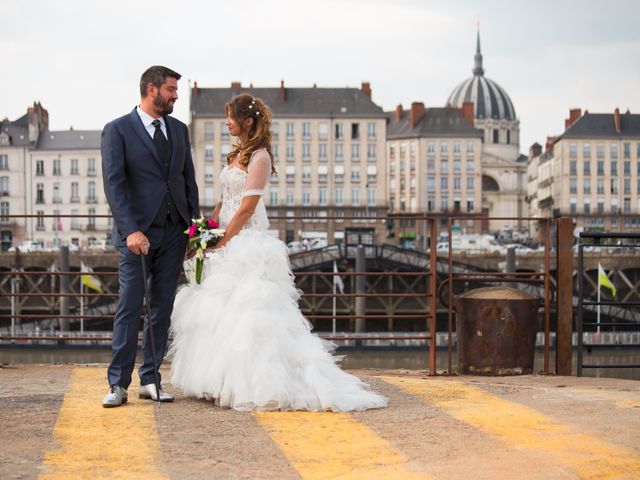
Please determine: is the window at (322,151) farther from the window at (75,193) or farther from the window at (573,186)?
the window at (573,186)

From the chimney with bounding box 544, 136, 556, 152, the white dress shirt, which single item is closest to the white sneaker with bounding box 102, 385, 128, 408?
the white dress shirt

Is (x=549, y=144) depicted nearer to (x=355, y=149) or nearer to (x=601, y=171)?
(x=601, y=171)

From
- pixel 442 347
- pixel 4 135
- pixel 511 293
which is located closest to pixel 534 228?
pixel 4 135

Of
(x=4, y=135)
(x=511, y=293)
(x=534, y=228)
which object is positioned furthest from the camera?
(x=534, y=228)

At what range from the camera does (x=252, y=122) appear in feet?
18.4

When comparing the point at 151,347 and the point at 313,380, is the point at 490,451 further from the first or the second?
the point at 151,347

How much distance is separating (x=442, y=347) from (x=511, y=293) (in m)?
24.6

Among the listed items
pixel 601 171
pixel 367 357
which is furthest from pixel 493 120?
pixel 367 357

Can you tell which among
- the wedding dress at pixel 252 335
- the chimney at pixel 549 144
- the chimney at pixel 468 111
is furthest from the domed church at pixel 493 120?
the wedding dress at pixel 252 335

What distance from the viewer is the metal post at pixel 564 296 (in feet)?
25.3

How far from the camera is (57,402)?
5.36 m

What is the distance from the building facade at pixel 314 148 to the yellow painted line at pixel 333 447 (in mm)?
75955

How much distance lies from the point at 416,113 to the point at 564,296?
9255cm

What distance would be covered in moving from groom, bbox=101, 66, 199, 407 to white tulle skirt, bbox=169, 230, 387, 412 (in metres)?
0.17
